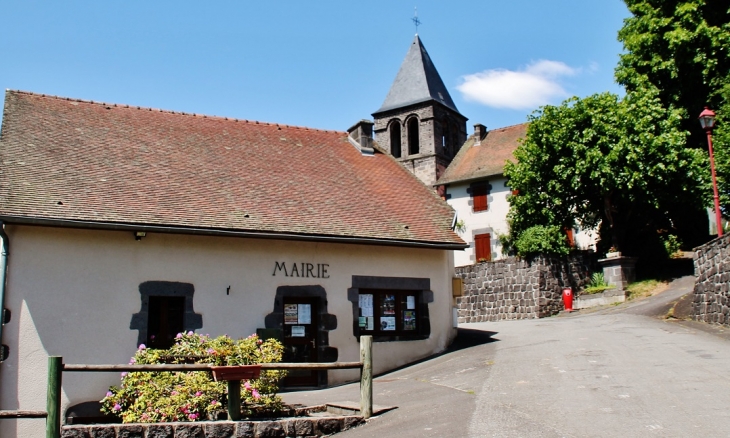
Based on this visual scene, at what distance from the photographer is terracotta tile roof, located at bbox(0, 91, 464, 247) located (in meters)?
12.4

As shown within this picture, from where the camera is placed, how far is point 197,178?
14.4m

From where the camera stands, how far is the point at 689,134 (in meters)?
24.4

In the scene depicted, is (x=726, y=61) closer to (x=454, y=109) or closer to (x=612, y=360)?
(x=612, y=360)

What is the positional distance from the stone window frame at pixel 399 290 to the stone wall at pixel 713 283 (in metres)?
5.78

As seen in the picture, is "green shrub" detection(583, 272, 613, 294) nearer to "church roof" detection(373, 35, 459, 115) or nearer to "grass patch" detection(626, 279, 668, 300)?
"grass patch" detection(626, 279, 668, 300)

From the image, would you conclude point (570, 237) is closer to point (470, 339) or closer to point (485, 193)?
point (485, 193)

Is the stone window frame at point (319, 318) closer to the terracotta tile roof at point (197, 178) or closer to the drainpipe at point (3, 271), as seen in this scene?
the terracotta tile roof at point (197, 178)

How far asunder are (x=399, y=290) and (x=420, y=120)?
30.7m

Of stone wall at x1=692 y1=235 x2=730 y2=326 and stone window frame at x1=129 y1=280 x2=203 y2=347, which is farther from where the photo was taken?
stone wall at x1=692 y1=235 x2=730 y2=326

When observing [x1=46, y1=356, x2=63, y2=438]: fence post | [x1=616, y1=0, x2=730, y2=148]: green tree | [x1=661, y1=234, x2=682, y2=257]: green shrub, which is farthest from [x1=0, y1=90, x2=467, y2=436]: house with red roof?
[x1=616, y1=0, x2=730, y2=148]: green tree

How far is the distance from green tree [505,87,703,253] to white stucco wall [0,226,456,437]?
12.0 m

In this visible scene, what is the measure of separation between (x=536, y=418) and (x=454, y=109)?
130ft

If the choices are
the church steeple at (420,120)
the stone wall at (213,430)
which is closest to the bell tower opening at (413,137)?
the church steeple at (420,120)

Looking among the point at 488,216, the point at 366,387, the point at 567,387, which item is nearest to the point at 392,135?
the point at 488,216
